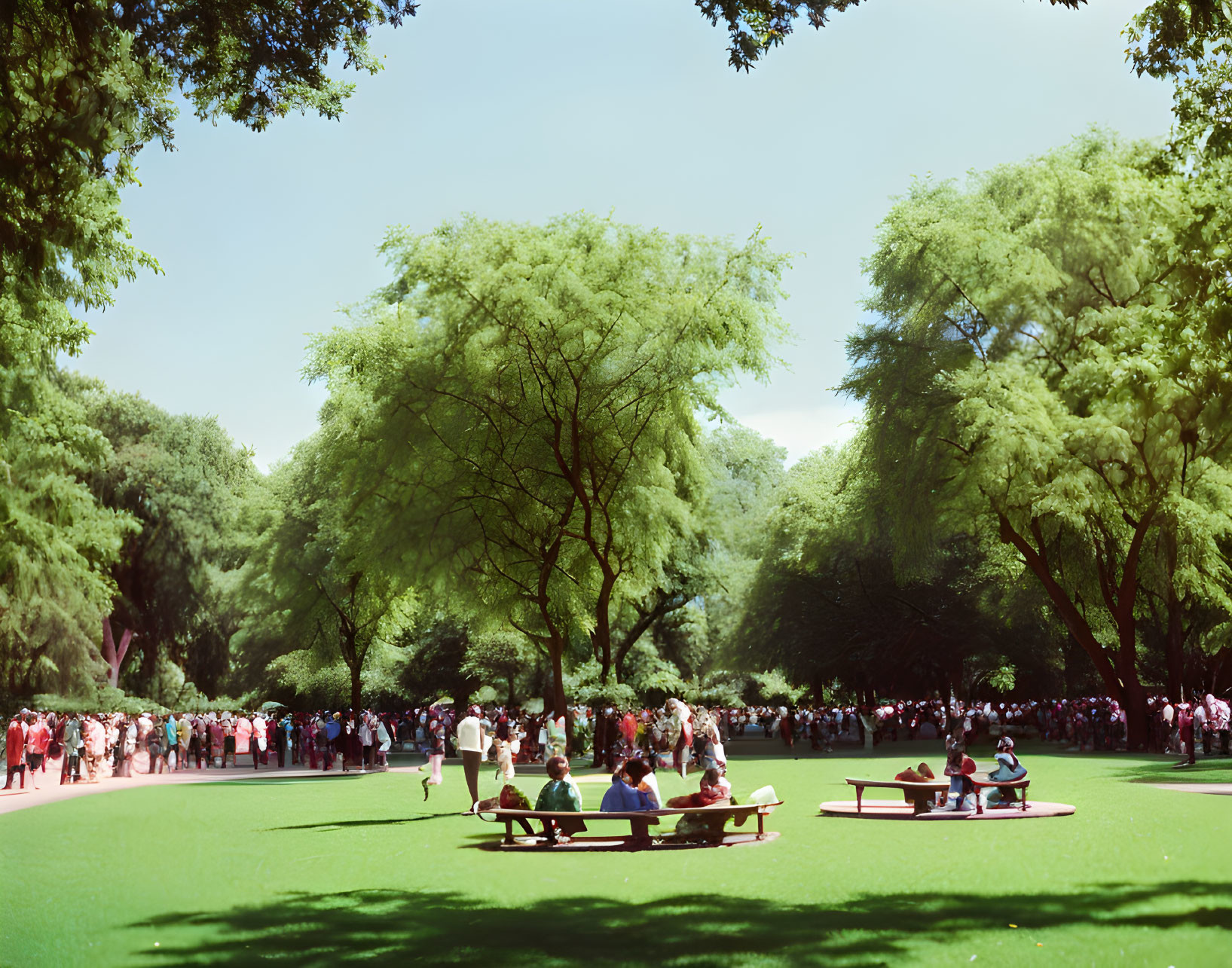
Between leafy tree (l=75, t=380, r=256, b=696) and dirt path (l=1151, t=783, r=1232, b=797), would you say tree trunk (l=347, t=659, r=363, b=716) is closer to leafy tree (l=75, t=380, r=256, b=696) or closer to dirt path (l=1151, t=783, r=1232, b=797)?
leafy tree (l=75, t=380, r=256, b=696)

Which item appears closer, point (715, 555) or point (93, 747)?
point (93, 747)

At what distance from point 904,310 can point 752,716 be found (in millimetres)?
37016

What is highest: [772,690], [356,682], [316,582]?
[316,582]

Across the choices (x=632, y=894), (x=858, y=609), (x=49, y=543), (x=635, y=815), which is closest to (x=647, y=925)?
(x=632, y=894)

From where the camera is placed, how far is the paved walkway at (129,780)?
82.0ft

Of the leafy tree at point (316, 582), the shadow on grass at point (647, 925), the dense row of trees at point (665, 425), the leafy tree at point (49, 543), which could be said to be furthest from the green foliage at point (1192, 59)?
the leafy tree at point (316, 582)

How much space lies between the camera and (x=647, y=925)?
912 cm

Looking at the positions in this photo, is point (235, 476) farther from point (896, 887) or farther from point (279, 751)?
point (896, 887)

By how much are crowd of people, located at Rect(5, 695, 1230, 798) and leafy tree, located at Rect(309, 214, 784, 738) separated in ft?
10.1

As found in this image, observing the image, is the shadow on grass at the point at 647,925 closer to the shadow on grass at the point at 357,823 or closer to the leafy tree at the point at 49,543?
the shadow on grass at the point at 357,823

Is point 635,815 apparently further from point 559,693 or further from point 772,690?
point 772,690

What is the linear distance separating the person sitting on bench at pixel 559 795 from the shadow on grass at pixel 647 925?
4.38 meters

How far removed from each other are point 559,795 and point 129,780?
68.7 ft

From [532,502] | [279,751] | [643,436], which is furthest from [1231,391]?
[279,751]
